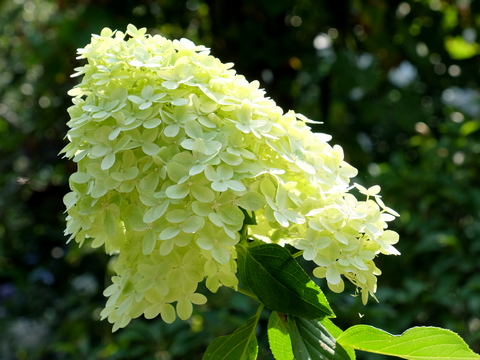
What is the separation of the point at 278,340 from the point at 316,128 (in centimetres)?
142

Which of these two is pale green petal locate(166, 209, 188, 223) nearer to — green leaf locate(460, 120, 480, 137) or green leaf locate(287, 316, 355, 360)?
green leaf locate(287, 316, 355, 360)

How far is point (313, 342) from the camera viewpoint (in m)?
0.52

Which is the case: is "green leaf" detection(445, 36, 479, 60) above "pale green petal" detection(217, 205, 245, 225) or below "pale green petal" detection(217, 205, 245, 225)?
below

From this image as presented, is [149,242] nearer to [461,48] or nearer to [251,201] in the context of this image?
[251,201]

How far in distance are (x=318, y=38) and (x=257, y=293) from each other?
5.57 feet

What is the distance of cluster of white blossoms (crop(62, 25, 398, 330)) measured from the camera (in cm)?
49

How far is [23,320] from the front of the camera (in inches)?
80.0

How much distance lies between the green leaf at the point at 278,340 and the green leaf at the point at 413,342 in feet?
0.18

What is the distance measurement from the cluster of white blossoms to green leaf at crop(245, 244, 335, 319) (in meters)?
0.02

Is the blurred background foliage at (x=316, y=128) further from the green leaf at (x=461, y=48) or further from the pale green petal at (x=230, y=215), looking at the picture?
the pale green petal at (x=230, y=215)

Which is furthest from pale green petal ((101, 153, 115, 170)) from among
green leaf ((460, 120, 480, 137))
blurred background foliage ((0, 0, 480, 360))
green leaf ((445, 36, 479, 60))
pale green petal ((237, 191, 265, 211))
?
green leaf ((445, 36, 479, 60))

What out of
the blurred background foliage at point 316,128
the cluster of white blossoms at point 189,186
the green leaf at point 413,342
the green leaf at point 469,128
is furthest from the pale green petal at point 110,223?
the green leaf at point 469,128

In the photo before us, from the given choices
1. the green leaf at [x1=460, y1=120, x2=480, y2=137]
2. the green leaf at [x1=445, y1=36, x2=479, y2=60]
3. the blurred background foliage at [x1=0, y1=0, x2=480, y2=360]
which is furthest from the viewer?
the green leaf at [x1=445, y1=36, x2=479, y2=60]

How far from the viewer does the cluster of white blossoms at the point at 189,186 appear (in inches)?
19.2
